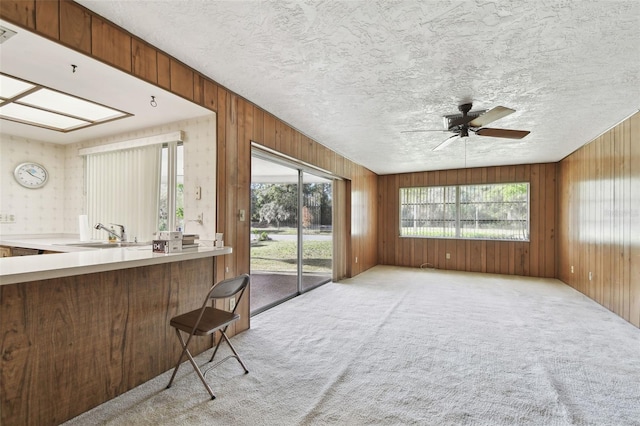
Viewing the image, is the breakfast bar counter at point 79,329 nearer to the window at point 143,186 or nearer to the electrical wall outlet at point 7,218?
the window at point 143,186

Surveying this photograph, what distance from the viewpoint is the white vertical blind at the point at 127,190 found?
10.2ft

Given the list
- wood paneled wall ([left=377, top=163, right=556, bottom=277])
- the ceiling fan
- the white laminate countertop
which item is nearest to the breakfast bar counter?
the white laminate countertop

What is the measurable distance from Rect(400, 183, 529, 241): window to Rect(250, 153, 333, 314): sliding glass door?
2845 millimetres

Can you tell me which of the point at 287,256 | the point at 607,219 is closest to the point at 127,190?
the point at 287,256

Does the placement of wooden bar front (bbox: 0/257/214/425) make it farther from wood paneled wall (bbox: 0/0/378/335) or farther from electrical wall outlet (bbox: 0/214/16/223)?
electrical wall outlet (bbox: 0/214/16/223)

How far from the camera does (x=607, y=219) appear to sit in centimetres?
388

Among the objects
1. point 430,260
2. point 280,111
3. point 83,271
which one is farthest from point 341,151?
point 83,271

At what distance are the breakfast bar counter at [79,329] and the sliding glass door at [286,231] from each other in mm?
1386

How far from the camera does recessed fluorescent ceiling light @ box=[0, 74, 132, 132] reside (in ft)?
7.84

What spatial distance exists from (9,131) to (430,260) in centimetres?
752

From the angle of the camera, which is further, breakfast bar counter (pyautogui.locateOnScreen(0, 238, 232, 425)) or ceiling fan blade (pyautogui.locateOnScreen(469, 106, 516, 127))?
ceiling fan blade (pyautogui.locateOnScreen(469, 106, 516, 127))

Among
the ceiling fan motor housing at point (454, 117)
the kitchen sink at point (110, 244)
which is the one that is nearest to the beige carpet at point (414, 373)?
the kitchen sink at point (110, 244)

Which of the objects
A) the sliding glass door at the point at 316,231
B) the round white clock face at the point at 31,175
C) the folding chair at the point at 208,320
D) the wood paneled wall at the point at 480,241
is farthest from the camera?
the wood paneled wall at the point at 480,241

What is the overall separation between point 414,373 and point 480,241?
5.22 m
